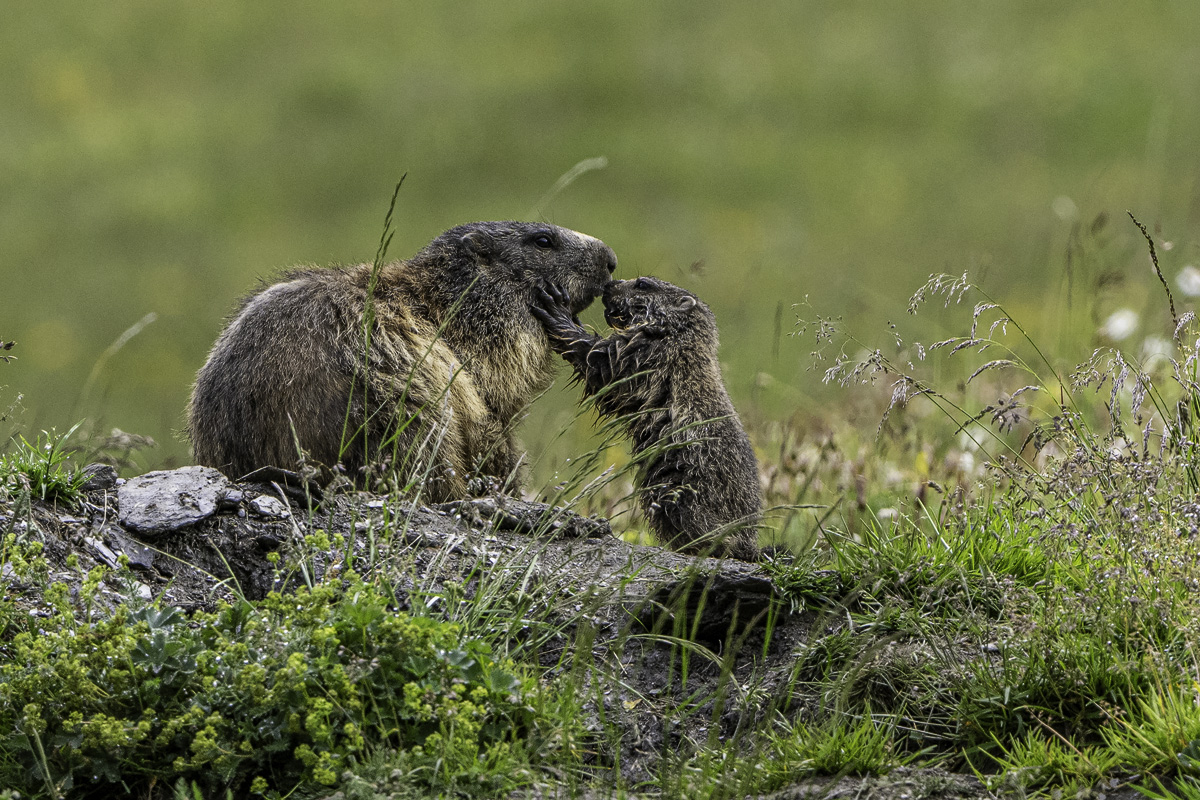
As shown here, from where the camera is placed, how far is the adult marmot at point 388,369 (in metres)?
4.72

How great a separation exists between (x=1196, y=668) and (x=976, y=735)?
2.08ft

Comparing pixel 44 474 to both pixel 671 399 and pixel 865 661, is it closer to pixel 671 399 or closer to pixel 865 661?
pixel 671 399

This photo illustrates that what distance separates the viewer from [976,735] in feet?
11.7

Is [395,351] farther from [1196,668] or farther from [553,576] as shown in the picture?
[1196,668]

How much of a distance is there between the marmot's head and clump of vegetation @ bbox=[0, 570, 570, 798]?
2.71 m

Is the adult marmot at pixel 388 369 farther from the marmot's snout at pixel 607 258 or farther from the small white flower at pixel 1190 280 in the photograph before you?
the small white flower at pixel 1190 280

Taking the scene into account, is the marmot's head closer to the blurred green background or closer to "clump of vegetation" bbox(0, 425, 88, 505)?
"clump of vegetation" bbox(0, 425, 88, 505)

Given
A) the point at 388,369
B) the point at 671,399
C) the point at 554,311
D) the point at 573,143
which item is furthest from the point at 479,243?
the point at 573,143

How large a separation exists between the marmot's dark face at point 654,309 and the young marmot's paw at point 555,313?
202 mm

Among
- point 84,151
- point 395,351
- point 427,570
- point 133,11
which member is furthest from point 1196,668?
point 133,11

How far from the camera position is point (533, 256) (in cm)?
599

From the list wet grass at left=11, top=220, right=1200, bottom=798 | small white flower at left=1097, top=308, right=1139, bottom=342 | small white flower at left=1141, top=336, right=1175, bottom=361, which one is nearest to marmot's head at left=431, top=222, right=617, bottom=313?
wet grass at left=11, top=220, right=1200, bottom=798

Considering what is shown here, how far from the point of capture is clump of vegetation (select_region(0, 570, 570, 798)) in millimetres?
3113

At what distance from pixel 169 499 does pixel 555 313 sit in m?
2.20
